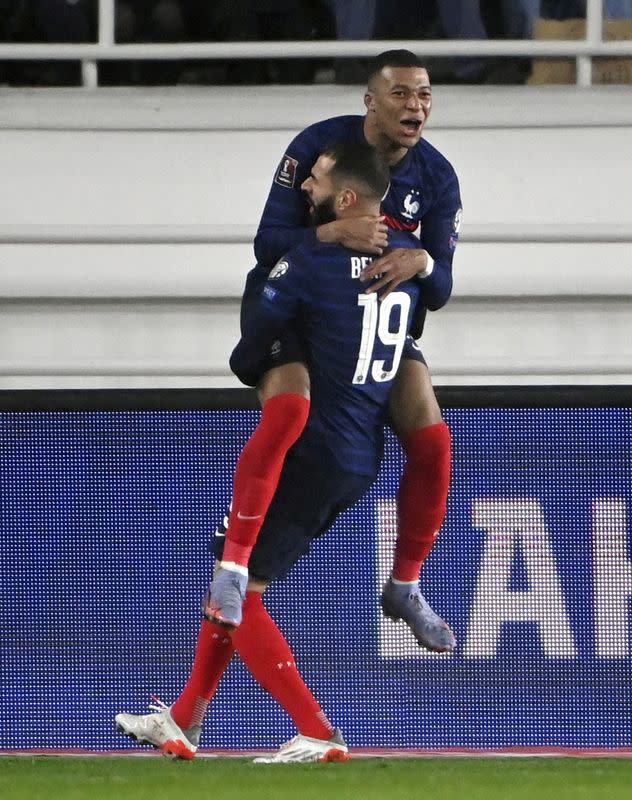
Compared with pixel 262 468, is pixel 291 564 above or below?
below

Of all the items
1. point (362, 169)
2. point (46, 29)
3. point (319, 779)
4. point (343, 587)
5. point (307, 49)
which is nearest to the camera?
point (362, 169)

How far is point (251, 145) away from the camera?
6.35m

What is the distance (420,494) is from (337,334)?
43 centimetres

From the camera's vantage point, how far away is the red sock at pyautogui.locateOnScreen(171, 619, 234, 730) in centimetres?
380

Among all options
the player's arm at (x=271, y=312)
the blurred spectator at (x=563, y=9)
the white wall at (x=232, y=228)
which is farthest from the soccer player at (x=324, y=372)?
the blurred spectator at (x=563, y=9)

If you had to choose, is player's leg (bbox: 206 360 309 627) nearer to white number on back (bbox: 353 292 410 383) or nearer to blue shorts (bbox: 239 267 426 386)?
blue shorts (bbox: 239 267 426 386)

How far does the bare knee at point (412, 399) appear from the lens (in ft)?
12.2

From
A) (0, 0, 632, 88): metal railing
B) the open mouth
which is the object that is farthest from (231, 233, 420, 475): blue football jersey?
(0, 0, 632, 88): metal railing

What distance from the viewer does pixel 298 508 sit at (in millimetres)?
3691

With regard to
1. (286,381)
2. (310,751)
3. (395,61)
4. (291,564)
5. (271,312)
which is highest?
(395,61)

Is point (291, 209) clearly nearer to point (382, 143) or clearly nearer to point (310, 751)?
point (382, 143)

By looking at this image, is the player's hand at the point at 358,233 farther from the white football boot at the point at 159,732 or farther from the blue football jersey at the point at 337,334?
the white football boot at the point at 159,732

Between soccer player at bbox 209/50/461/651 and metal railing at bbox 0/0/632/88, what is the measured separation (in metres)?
2.80

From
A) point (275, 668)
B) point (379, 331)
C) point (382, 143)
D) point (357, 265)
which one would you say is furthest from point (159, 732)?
point (382, 143)
